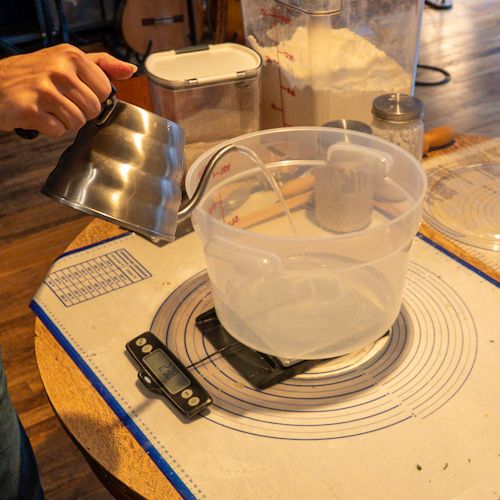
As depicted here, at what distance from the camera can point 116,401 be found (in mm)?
740

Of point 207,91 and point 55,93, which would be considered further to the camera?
point 207,91

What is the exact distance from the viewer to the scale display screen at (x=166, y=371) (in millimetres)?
736

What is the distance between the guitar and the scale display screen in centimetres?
261

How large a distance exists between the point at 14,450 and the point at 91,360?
0.41 feet

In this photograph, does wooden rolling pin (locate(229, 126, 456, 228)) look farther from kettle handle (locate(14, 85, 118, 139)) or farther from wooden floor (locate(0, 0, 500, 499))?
wooden floor (locate(0, 0, 500, 499))

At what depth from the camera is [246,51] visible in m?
1.21

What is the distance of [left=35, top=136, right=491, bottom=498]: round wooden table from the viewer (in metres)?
0.65

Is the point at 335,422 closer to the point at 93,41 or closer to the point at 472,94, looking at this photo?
the point at 472,94

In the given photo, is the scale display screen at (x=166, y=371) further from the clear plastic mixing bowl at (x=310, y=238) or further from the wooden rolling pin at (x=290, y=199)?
the wooden rolling pin at (x=290, y=199)

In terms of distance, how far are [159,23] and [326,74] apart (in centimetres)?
227

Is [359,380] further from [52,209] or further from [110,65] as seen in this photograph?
[52,209]

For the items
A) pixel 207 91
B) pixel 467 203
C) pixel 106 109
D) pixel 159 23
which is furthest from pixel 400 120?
pixel 159 23

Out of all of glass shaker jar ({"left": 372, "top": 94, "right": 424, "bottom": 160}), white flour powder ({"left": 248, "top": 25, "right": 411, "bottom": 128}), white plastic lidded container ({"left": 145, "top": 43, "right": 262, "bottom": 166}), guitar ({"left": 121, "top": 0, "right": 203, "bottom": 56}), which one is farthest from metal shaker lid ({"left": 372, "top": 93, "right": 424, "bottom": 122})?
guitar ({"left": 121, "top": 0, "right": 203, "bottom": 56})

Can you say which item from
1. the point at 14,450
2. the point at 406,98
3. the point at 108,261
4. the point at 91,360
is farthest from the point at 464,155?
the point at 14,450
